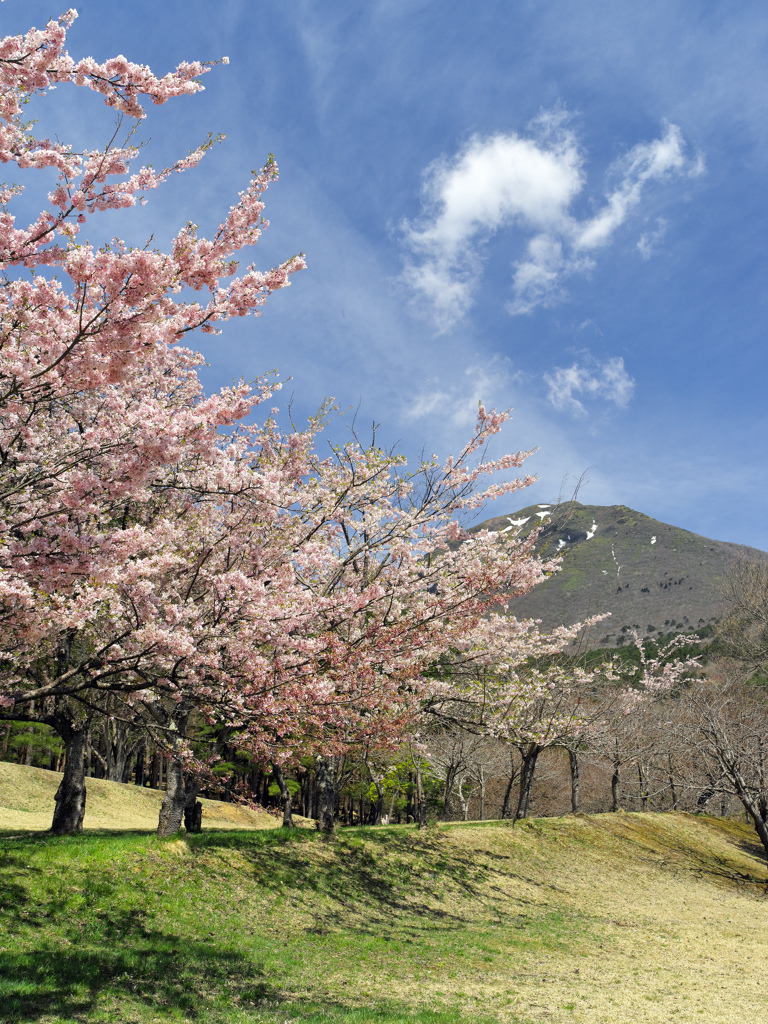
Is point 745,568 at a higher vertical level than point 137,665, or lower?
higher

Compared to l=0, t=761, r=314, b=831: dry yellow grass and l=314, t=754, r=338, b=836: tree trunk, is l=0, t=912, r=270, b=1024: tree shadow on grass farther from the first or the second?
l=0, t=761, r=314, b=831: dry yellow grass

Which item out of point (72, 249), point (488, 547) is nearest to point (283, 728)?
point (488, 547)

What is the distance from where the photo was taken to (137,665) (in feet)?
17.6

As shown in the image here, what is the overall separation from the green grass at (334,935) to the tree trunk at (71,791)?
1548 mm

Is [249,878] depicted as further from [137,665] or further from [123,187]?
[123,187]

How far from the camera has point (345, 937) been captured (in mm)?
10828

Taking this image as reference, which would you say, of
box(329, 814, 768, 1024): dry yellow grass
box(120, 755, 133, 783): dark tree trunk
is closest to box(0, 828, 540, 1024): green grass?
box(329, 814, 768, 1024): dry yellow grass

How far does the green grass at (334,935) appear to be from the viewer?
684cm

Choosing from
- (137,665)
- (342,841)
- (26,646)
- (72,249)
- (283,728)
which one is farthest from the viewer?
(342,841)

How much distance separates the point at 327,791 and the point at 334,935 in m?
4.84

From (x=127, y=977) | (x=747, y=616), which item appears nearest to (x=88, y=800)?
(x=127, y=977)

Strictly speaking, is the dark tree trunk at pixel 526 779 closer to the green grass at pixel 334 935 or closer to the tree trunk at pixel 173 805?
the green grass at pixel 334 935

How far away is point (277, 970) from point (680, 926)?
476 inches

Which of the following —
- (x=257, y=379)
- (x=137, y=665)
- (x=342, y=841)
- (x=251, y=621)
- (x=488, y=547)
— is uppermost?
(x=257, y=379)
